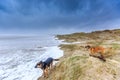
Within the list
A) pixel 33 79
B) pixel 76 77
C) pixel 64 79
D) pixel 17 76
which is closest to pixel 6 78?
pixel 17 76

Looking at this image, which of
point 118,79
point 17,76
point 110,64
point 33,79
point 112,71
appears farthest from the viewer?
point 17,76

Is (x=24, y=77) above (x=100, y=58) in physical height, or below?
below

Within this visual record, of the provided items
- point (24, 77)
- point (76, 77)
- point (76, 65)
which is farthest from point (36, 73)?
point (76, 77)

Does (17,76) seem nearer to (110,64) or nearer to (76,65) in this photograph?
(76,65)

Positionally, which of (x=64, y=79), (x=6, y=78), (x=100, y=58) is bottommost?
(x=6, y=78)

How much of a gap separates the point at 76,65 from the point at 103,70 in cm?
183

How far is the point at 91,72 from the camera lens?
1052 cm

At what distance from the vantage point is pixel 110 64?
38.5ft

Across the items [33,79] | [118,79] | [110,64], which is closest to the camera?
[118,79]

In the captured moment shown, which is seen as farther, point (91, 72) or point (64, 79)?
point (64, 79)

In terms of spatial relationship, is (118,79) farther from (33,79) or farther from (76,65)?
(33,79)

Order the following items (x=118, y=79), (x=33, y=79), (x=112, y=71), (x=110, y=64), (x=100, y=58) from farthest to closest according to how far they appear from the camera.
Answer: (x=33, y=79), (x=100, y=58), (x=110, y=64), (x=112, y=71), (x=118, y=79)

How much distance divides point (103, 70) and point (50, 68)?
22.8 feet

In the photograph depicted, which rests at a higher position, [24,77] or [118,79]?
[118,79]
